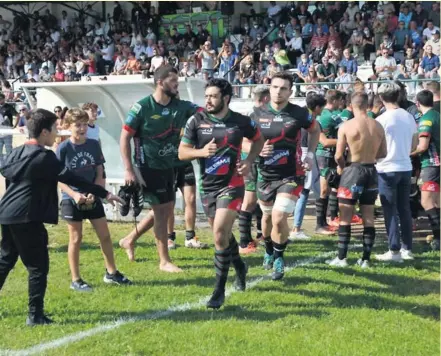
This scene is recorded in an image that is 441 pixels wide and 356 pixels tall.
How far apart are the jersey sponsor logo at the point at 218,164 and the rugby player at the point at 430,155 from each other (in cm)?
327

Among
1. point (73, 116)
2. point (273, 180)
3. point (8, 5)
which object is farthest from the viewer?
point (8, 5)

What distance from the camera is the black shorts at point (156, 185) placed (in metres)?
6.97

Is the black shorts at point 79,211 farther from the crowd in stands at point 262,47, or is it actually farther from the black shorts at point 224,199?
the crowd in stands at point 262,47

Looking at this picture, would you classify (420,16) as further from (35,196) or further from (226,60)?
(35,196)

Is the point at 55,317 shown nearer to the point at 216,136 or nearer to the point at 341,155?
the point at 216,136

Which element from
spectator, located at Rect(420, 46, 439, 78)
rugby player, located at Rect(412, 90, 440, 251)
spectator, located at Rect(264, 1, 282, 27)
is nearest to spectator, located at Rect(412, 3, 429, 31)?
spectator, located at Rect(420, 46, 439, 78)

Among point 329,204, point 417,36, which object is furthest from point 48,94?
point 417,36

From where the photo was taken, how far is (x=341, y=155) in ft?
24.1

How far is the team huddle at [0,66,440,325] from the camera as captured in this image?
5523mm

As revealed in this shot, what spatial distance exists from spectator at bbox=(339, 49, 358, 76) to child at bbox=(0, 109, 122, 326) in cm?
1372

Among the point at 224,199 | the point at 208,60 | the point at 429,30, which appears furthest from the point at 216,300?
the point at 208,60

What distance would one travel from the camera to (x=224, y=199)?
231 inches

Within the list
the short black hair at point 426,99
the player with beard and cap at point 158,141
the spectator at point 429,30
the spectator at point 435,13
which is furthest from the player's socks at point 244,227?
the spectator at point 435,13

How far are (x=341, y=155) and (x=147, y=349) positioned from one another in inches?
137
